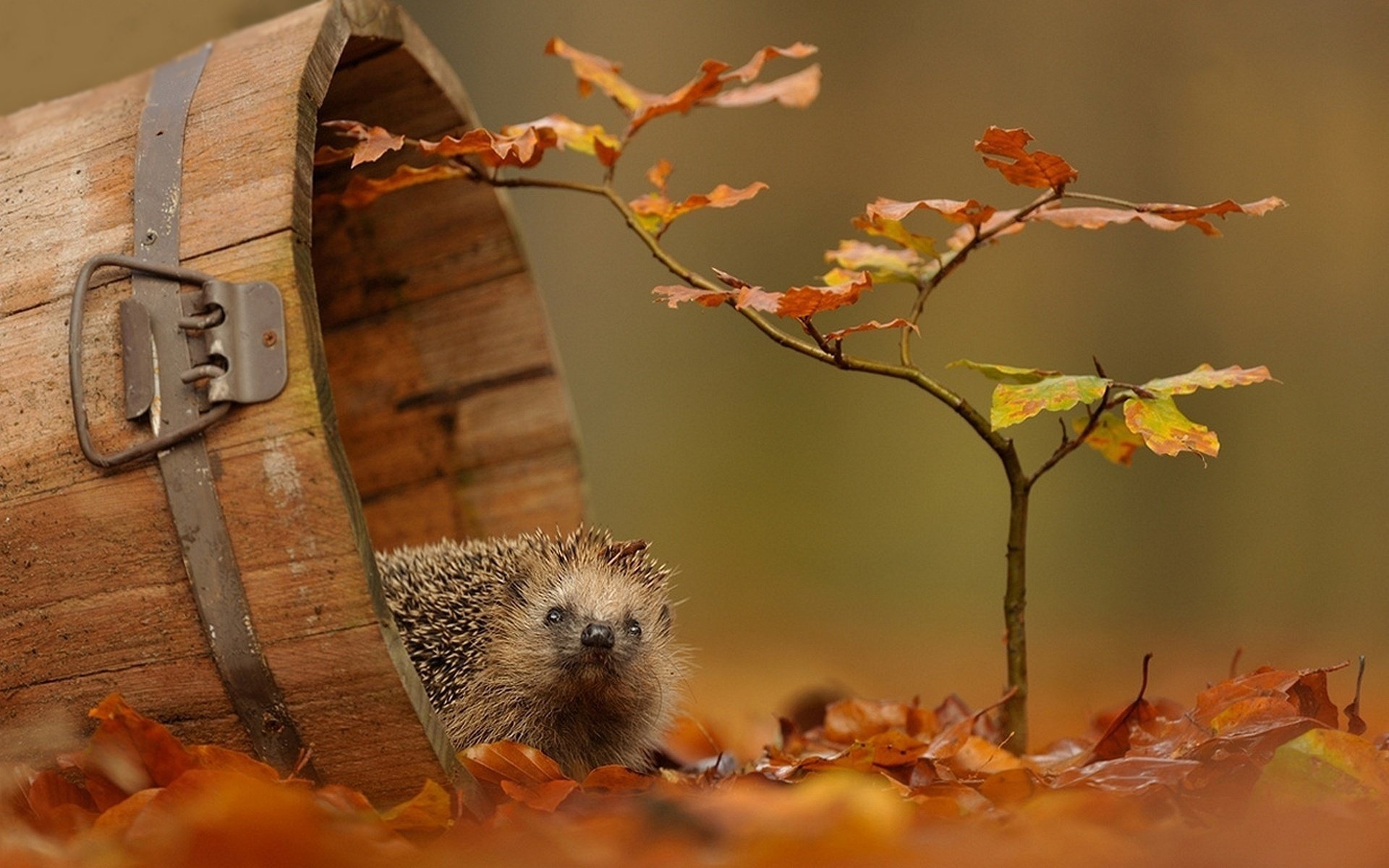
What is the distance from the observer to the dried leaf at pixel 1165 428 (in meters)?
1.79

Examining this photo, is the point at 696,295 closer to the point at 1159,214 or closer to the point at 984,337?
the point at 1159,214

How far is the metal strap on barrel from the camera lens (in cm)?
171

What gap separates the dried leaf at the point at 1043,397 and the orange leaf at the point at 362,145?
1.10 metres

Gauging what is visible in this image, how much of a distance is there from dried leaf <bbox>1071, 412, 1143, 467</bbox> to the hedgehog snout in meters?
0.98

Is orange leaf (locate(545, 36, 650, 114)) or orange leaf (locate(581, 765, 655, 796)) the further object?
orange leaf (locate(545, 36, 650, 114))

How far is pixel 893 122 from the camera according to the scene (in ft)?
20.1

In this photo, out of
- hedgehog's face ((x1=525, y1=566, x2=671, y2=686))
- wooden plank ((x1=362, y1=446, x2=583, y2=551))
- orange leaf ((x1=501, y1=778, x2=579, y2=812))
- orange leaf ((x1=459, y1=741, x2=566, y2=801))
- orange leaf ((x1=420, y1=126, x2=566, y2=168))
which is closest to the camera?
orange leaf ((x1=501, y1=778, x2=579, y2=812))

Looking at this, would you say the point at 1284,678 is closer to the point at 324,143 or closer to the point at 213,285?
the point at 213,285

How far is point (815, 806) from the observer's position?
4.40 ft

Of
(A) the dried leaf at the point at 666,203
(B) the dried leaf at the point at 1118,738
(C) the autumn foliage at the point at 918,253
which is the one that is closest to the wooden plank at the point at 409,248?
(C) the autumn foliage at the point at 918,253

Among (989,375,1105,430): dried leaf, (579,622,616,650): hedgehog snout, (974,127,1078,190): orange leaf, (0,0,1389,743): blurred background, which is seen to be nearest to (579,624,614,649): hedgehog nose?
(579,622,616,650): hedgehog snout

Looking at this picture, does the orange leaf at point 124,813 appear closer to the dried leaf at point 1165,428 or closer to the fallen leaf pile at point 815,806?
the fallen leaf pile at point 815,806

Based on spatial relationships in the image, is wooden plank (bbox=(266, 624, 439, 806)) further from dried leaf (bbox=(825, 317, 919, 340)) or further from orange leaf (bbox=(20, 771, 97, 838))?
dried leaf (bbox=(825, 317, 919, 340))

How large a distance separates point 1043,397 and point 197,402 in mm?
1249
